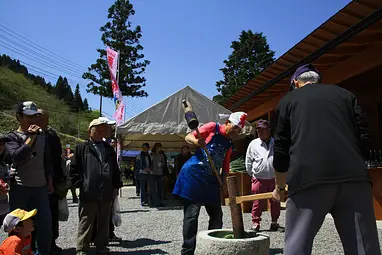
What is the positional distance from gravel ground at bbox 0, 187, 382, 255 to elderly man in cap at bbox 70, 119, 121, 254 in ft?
1.85

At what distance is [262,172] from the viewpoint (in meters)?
6.83

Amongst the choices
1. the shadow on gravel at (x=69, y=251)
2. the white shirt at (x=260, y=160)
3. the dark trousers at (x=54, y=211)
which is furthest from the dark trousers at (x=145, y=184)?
the dark trousers at (x=54, y=211)

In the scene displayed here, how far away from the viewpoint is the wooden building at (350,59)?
6.52 m

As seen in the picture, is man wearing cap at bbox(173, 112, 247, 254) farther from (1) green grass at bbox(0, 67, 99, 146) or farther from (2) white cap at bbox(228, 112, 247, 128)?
(1) green grass at bbox(0, 67, 99, 146)

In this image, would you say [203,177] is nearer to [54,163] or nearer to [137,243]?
[54,163]

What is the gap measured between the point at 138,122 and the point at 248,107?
729cm

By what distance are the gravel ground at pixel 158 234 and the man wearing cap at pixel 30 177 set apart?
1.13m

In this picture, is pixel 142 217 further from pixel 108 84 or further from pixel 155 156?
pixel 108 84

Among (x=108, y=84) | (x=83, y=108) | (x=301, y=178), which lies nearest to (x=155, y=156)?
(x=301, y=178)

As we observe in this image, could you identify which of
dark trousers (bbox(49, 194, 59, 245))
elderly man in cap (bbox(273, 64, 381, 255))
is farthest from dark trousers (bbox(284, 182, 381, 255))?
dark trousers (bbox(49, 194, 59, 245))

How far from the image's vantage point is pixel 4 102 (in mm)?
53188

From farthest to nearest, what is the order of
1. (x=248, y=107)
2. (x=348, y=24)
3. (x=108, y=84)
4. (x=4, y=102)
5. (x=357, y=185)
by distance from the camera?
(x=4, y=102) → (x=108, y=84) → (x=248, y=107) → (x=348, y=24) → (x=357, y=185)

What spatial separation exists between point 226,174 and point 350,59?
5709 mm

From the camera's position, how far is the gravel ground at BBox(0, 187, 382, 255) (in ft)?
18.6
